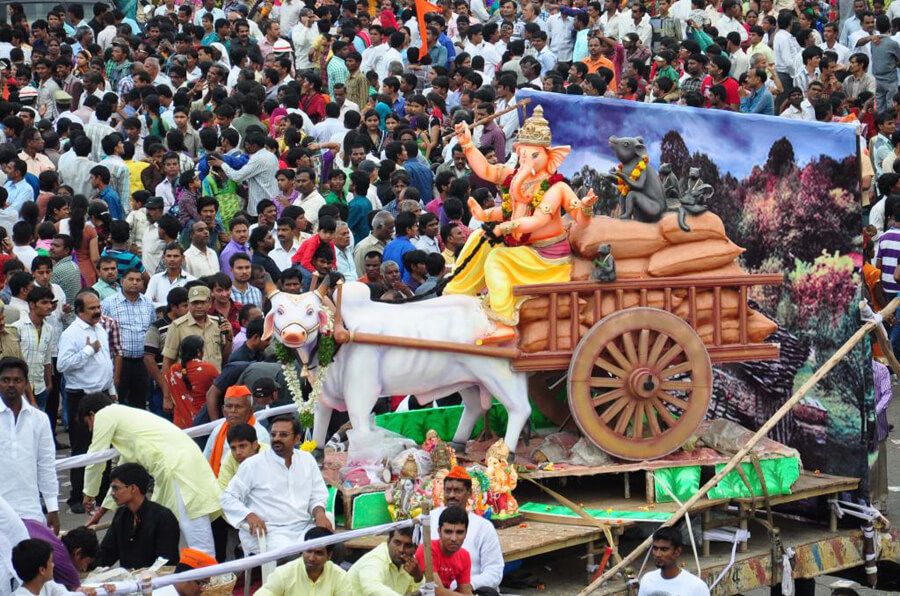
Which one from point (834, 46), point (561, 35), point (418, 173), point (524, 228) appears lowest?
point (524, 228)

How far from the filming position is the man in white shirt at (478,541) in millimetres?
11156

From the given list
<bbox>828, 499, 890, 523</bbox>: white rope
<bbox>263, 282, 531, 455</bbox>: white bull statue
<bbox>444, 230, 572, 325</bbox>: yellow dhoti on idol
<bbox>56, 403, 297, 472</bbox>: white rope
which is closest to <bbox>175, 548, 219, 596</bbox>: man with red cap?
<bbox>56, 403, 297, 472</bbox>: white rope

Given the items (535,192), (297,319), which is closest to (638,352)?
(535,192)

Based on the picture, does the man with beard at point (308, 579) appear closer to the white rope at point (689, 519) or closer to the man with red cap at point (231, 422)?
the man with red cap at point (231, 422)

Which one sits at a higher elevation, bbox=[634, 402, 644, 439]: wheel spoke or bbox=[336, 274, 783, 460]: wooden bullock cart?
bbox=[336, 274, 783, 460]: wooden bullock cart

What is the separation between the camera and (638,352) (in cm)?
1271

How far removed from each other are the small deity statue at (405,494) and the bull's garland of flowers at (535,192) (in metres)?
1.82

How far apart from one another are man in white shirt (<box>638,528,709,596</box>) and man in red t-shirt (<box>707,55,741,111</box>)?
1171 cm

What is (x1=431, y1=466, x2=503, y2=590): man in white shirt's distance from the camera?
11156 millimetres

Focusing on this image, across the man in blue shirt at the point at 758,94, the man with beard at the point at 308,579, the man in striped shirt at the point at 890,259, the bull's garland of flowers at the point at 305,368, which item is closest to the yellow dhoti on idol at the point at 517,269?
the bull's garland of flowers at the point at 305,368

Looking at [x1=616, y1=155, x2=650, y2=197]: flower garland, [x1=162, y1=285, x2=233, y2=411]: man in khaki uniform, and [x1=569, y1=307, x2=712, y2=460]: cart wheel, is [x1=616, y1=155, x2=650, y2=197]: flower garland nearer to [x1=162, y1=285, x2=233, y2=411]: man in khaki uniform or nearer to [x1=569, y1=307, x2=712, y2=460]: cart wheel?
[x1=569, y1=307, x2=712, y2=460]: cart wheel

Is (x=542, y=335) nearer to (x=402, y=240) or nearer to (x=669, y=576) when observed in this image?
(x=669, y=576)

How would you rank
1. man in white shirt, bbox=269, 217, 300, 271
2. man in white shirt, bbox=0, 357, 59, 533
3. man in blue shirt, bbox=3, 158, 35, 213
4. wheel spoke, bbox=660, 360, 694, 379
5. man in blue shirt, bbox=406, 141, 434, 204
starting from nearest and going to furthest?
man in white shirt, bbox=0, 357, 59, 533 → wheel spoke, bbox=660, 360, 694, 379 → man in white shirt, bbox=269, 217, 300, 271 → man in blue shirt, bbox=3, 158, 35, 213 → man in blue shirt, bbox=406, 141, 434, 204

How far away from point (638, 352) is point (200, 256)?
5010mm
